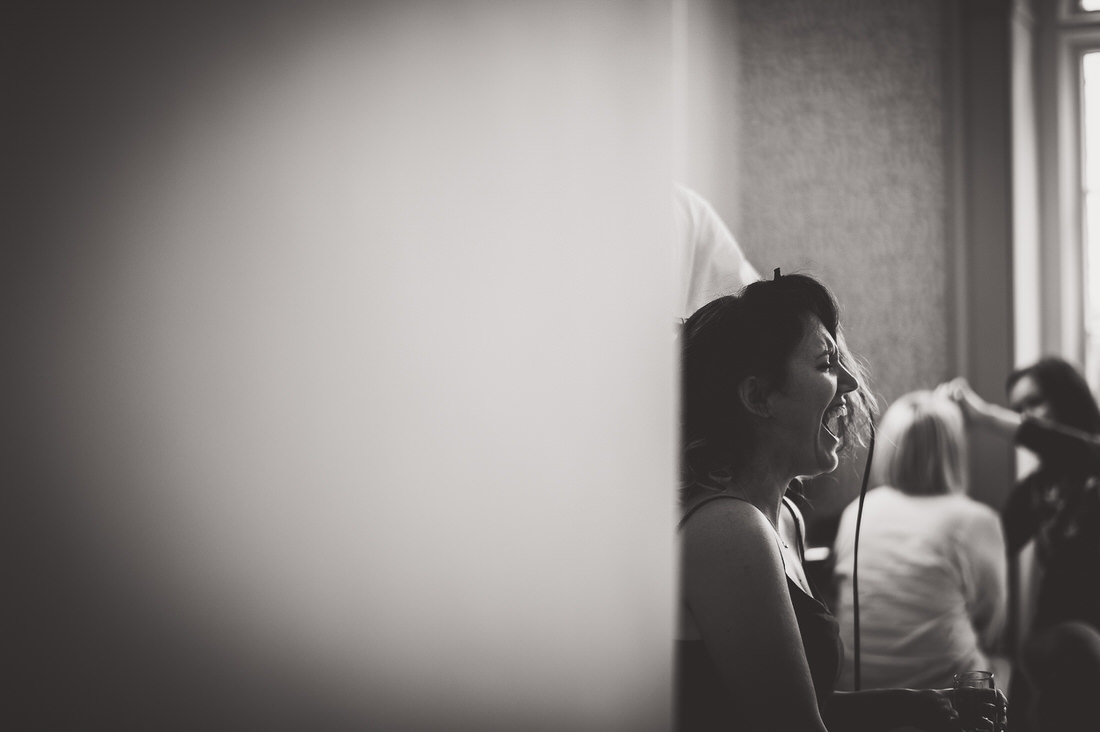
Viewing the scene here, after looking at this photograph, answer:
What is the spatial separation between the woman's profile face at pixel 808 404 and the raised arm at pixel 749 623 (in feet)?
0.55

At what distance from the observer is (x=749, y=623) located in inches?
33.6

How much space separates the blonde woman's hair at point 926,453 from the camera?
2.44 m

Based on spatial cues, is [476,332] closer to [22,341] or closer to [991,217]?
[22,341]

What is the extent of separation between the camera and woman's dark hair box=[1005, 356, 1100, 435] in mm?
2625

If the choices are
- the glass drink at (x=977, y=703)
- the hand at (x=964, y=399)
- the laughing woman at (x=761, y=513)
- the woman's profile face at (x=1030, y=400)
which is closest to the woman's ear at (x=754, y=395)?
the laughing woman at (x=761, y=513)

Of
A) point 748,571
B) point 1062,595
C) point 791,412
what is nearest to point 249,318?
point 748,571

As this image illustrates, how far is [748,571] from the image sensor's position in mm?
867

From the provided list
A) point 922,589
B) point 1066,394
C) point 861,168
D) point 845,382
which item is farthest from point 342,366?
point 861,168

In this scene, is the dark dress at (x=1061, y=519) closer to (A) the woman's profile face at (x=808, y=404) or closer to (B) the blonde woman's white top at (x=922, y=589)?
(B) the blonde woman's white top at (x=922, y=589)

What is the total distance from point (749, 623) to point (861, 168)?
2.47 meters

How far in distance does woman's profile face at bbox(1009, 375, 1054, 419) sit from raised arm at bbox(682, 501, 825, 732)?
210 centimetres

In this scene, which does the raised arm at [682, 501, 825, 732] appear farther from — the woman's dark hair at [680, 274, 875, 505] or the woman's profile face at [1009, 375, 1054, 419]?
the woman's profile face at [1009, 375, 1054, 419]

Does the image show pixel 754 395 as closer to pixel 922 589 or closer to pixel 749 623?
pixel 749 623

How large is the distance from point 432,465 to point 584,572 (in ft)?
0.36
